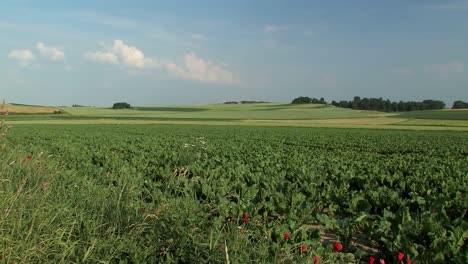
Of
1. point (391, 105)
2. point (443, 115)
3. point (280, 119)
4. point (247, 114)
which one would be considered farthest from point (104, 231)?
point (391, 105)

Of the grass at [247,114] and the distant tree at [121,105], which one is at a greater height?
the distant tree at [121,105]

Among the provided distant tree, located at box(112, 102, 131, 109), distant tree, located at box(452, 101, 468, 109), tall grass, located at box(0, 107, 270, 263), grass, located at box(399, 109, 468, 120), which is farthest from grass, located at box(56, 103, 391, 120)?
tall grass, located at box(0, 107, 270, 263)

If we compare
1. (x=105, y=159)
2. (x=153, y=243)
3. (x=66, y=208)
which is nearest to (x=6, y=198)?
(x=66, y=208)

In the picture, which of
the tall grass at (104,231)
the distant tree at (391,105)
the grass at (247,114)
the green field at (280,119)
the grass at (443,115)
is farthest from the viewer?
the distant tree at (391,105)

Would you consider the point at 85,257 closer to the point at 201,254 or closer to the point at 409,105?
the point at 201,254

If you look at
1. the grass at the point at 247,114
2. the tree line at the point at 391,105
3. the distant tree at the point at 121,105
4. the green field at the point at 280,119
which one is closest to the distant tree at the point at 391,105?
the tree line at the point at 391,105

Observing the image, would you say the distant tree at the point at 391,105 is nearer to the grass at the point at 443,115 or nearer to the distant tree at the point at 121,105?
the grass at the point at 443,115

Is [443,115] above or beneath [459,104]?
beneath

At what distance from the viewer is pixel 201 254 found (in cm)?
393

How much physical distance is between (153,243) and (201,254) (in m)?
0.57

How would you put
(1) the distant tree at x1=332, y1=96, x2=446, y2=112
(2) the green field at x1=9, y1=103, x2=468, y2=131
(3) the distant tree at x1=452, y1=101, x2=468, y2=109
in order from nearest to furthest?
1. (2) the green field at x1=9, y1=103, x2=468, y2=131
2. (3) the distant tree at x1=452, y1=101, x2=468, y2=109
3. (1) the distant tree at x1=332, y1=96, x2=446, y2=112

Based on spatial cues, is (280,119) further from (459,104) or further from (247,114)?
(459,104)

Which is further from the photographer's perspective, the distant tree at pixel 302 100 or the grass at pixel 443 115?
the distant tree at pixel 302 100

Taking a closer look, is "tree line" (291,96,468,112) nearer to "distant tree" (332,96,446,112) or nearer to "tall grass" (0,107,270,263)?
"distant tree" (332,96,446,112)
